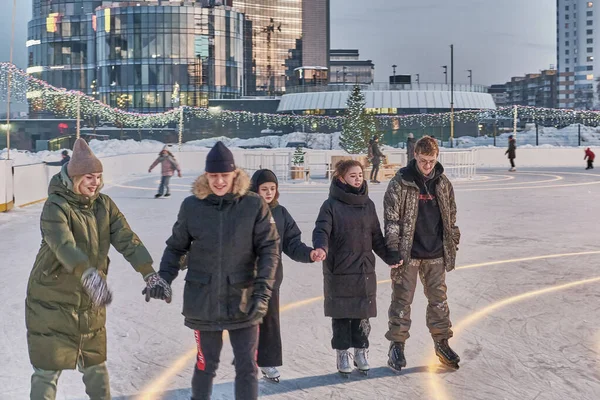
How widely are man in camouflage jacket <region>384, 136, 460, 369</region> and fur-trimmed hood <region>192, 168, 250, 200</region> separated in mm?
1623

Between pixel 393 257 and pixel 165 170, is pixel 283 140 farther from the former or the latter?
pixel 393 257

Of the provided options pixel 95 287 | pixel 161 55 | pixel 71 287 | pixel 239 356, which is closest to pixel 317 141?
pixel 161 55

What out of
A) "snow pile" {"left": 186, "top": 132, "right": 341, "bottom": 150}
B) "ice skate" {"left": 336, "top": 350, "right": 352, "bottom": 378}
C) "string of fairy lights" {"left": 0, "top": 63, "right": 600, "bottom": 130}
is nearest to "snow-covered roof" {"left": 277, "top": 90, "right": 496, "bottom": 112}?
"string of fairy lights" {"left": 0, "top": 63, "right": 600, "bottom": 130}

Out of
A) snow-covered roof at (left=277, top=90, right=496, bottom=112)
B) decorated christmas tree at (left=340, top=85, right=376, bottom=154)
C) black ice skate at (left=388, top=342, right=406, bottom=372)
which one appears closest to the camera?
black ice skate at (left=388, top=342, right=406, bottom=372)

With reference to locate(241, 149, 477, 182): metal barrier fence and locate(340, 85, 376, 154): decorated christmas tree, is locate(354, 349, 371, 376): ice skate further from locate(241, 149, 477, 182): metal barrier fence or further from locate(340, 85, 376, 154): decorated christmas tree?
locate(340, 85, 376, 154): decorated christmas tree

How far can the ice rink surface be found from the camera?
18.4 feet

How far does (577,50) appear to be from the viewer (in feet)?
623

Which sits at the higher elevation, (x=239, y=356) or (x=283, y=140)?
(x=283, y=140)

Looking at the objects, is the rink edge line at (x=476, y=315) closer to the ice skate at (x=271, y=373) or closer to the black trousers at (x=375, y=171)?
the ice skate at (x=271, y=373)

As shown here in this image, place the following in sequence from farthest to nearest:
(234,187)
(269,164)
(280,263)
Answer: (269,164) < (280,263) < (234,187)

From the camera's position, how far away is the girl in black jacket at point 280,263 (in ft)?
18.3

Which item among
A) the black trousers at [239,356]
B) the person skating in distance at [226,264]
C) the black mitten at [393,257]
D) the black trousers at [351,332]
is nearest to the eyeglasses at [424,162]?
the black mitten at [393,257]

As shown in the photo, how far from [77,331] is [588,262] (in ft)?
26.8

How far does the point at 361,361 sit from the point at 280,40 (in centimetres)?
13648
